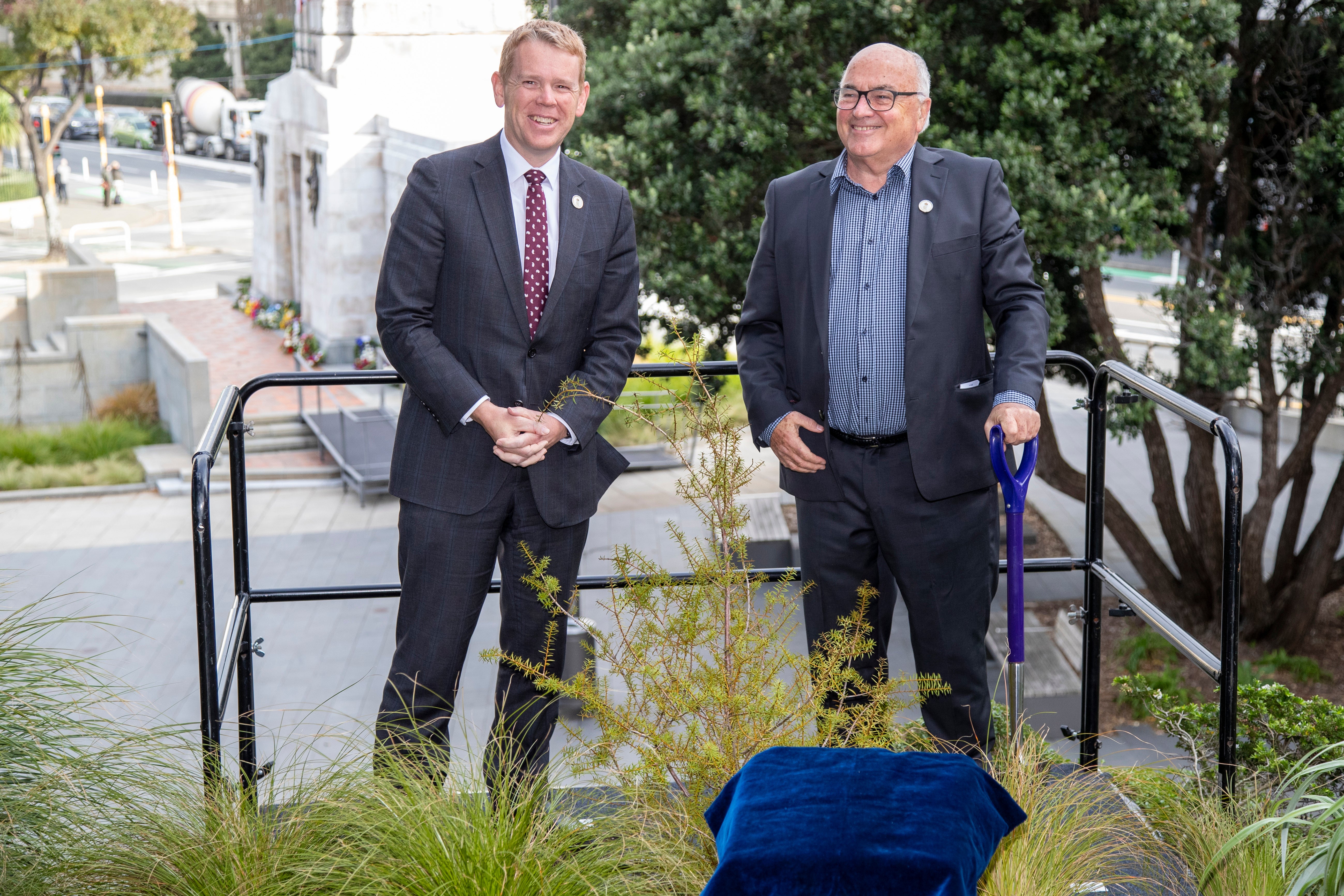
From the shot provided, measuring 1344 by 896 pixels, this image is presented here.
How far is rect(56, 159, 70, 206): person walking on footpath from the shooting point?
39.1 metres

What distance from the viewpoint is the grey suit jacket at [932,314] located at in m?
3.38

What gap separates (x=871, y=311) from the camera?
344 cm

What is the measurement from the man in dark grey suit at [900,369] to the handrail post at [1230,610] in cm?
57

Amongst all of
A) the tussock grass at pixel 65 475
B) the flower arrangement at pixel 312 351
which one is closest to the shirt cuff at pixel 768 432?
the tussock grass at pixel 65 475

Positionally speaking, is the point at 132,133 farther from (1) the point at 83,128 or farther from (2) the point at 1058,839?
(2) the point at 1058,839

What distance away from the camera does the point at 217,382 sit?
659 inches

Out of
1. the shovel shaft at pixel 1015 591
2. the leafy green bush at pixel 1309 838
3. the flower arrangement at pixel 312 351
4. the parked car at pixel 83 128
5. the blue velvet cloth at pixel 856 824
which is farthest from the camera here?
the parked car at pixel 83 128

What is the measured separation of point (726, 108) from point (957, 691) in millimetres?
5311

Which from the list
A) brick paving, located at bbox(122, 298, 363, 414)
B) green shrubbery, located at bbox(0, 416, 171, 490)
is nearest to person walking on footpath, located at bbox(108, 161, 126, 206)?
brick paving, located at bbox(122, 298, 363, 414)

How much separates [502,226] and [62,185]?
4049 cm

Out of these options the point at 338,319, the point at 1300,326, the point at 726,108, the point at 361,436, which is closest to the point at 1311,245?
the point at 1300,326

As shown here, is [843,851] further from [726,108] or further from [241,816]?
[726,108]

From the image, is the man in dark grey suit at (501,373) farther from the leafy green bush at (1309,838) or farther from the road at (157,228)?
the road at (157,228)

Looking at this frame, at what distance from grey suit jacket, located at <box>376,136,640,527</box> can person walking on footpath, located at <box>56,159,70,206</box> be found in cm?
3984
